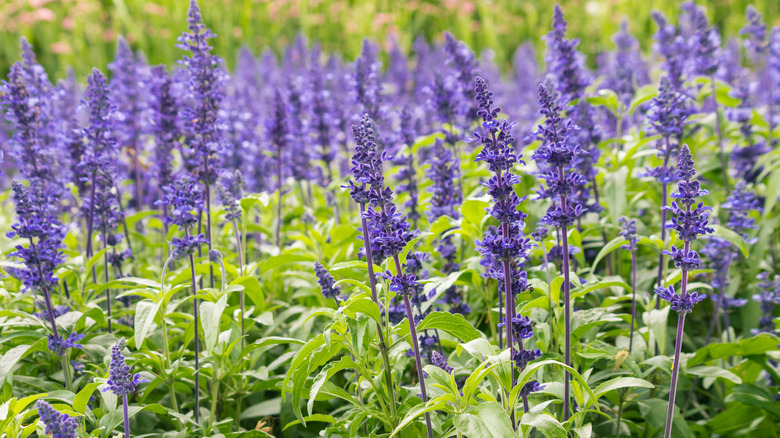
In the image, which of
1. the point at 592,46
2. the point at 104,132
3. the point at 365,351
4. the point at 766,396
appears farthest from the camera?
the point at 592,46

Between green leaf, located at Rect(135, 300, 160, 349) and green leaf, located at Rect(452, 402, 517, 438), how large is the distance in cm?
148

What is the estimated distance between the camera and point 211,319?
3.13 meters

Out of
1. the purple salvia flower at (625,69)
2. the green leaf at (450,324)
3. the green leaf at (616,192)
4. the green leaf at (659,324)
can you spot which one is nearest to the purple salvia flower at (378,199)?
the green leaf at (450,324)

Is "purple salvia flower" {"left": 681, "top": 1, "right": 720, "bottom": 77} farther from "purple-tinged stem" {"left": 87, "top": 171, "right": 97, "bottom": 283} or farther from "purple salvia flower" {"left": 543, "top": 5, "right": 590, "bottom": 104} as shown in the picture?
"purple-tinged stem" {"left": 87, "top": 171, "right": 97, "bottom": 283}

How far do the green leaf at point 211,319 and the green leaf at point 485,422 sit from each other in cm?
125

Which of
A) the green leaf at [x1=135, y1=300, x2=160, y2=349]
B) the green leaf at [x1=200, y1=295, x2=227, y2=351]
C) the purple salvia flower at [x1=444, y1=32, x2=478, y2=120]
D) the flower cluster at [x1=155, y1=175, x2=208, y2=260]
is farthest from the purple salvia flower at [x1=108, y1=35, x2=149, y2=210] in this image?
the green leaf at [x1=200, y1=295, x2=227, y2=351]

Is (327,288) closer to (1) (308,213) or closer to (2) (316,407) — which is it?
(2) (316,407)

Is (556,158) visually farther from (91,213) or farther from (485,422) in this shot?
(91,213)

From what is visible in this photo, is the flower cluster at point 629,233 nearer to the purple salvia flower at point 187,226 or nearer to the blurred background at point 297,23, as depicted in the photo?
the purple salvia flower at point 187,226

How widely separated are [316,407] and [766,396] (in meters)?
2.72

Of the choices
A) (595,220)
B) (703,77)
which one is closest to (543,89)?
(595,220)

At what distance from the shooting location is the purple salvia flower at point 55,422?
2.42 m

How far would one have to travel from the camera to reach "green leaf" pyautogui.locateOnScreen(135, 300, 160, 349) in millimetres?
2979

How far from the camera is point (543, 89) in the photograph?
271 centimetres
